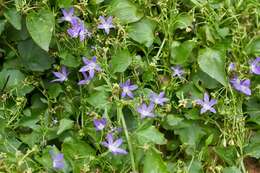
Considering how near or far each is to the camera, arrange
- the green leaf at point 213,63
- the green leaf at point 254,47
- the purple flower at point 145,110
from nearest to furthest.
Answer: the purple flower at point 145,110 < the green leaf at point 213,63 < the green leaf at point 254,47

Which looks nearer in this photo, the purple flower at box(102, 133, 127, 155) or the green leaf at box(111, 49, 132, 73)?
the purple flower at box(102, 133, 127, 155)

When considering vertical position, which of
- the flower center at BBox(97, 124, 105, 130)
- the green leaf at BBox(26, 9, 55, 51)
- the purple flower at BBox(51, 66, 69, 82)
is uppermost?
the green leaf at BBox(26, 9, 55, 51)

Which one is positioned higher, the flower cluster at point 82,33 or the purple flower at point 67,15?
the purple flower at point 67,15

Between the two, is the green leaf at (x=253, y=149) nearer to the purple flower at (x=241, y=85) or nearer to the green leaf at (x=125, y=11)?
the purple flower at (x=241, y=85)

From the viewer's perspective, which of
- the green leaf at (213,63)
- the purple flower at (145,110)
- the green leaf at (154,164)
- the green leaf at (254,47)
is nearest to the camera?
the green leaf at (154,164)

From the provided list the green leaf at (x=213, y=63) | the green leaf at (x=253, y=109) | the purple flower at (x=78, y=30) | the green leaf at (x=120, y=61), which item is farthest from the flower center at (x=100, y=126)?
the green leaf at (x=253, y=109)

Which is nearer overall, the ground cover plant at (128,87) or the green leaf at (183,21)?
the ground cover plant at (128,87)

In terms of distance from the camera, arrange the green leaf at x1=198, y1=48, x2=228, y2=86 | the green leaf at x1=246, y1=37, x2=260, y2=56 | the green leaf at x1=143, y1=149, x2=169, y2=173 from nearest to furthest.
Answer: the green leaf at x1=143, y1=149, x2=169, y2=173 < the green leaf at x1=198, y1=48, x2=228, y2=86 < the green leaf at x1=246, y1=37, x2=260, y2=56

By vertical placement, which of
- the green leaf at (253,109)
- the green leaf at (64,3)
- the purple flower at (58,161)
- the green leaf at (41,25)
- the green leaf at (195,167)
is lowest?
the green leaf at (195,167)

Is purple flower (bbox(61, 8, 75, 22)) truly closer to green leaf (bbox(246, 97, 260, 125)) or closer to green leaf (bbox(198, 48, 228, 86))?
green leaf (bbox(198, 48, 228, 86))

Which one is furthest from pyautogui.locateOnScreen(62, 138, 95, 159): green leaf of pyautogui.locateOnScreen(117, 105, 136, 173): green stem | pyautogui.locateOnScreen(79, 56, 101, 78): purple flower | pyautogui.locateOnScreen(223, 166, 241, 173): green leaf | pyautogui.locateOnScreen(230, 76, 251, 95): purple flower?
pyautogui.locateOnScreen(230, 76, 251, 95): purple flower
